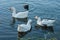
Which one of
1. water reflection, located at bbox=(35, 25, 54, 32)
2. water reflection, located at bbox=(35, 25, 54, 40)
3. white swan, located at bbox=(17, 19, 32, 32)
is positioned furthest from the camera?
water reflection, located at bbox=(35, 25, 54, 32)

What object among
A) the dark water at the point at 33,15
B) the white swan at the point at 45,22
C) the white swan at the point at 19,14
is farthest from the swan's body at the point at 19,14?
the white swan at the point at 45,22

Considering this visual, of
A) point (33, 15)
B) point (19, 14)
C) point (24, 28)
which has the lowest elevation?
point (19, 14)

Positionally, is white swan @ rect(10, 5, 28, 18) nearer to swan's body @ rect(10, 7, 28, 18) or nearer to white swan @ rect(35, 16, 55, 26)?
swan's body @ rect(10, 7, 28, 18)

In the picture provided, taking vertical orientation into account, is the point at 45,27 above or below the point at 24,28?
below

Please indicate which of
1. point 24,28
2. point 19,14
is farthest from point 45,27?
point 19,14

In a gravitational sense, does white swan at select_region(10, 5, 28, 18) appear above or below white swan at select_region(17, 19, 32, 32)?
below

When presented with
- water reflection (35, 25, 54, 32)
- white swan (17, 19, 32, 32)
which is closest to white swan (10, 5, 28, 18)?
water reflection (35, 25, 54, 32)

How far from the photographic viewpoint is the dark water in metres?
11.3

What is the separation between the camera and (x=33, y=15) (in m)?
13.6

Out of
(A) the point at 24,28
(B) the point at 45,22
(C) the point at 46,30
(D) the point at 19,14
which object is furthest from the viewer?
(D) the point at 19,14

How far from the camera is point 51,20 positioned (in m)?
12.6

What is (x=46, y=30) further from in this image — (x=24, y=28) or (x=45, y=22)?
(x=24, y=28)

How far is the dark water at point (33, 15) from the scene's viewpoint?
37.1ft

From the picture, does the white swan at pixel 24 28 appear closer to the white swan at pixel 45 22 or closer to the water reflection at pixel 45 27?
the water reflection at pixel 45 27
